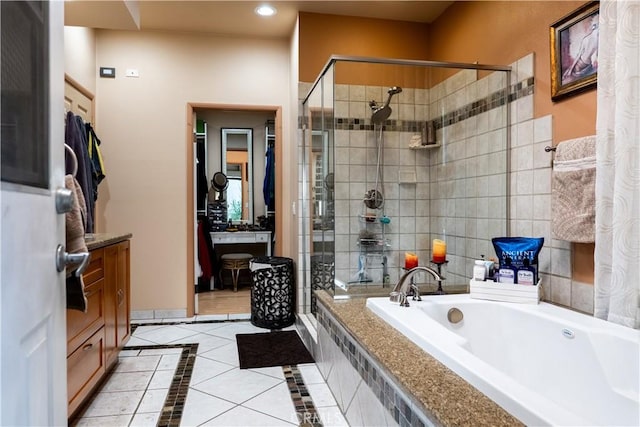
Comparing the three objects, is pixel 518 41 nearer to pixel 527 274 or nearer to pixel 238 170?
pixel 527 274

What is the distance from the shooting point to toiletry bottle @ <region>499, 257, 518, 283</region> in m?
2.03

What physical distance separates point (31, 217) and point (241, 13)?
301cm

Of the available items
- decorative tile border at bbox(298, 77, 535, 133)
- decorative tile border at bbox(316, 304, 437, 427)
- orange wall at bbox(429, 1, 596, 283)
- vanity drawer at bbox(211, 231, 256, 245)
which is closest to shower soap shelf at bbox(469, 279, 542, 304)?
orange wall at bbox(429, 1, 596, 283)

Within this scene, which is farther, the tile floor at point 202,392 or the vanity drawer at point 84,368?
the tile floor at point 202,392

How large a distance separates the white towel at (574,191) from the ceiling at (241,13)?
1834mm

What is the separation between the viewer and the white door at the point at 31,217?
646mm

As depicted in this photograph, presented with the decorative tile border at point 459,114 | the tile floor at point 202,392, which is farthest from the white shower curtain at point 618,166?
the tile floor at point 202,392

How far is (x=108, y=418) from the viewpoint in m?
1.93

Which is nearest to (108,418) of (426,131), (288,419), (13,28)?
(288,419)

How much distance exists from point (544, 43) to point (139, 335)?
3.48 meters

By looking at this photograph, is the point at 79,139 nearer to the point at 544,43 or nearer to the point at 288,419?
the point at 288,419

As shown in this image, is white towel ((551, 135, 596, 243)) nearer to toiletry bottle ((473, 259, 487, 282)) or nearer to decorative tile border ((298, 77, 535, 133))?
toiletry bottle ((473, 259, 487, 282))

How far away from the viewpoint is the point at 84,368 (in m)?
1.93

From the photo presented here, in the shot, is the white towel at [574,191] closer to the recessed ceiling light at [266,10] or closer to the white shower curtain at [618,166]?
the white shower curtain at [618,166]
